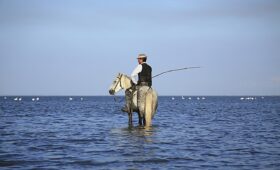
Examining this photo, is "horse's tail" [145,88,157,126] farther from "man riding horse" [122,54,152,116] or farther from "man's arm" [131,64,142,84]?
"man's arm" [131,64,142,84]

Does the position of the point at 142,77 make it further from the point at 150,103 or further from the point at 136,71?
the point at 150,103

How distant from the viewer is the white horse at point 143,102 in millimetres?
18734

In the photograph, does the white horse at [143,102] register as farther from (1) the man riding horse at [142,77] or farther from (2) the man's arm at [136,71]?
(2) the man's arm at [136,71]

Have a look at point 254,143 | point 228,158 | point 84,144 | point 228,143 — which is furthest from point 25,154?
point 254,143

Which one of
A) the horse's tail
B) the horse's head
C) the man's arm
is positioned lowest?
the horse's tail

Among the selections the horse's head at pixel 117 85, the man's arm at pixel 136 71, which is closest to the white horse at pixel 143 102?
the horse's head at pixel 117 85

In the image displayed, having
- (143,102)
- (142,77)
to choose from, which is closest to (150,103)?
(143,102)

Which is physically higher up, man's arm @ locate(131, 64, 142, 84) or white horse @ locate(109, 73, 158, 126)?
man's arm @ locate(131, 64, 142, 84)

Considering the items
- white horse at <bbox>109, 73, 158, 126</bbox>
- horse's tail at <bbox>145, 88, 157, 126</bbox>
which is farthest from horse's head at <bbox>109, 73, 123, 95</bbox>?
horse's tail at <bbox>145, 88, 157, 126</bbox>

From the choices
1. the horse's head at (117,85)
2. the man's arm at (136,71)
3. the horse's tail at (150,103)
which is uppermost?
the man's arm at (136,71)

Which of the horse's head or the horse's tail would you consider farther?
the horse's head

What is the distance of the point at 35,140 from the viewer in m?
15.8

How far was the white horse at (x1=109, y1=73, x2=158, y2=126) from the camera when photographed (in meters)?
18.7

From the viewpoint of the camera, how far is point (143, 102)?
18781 mm
